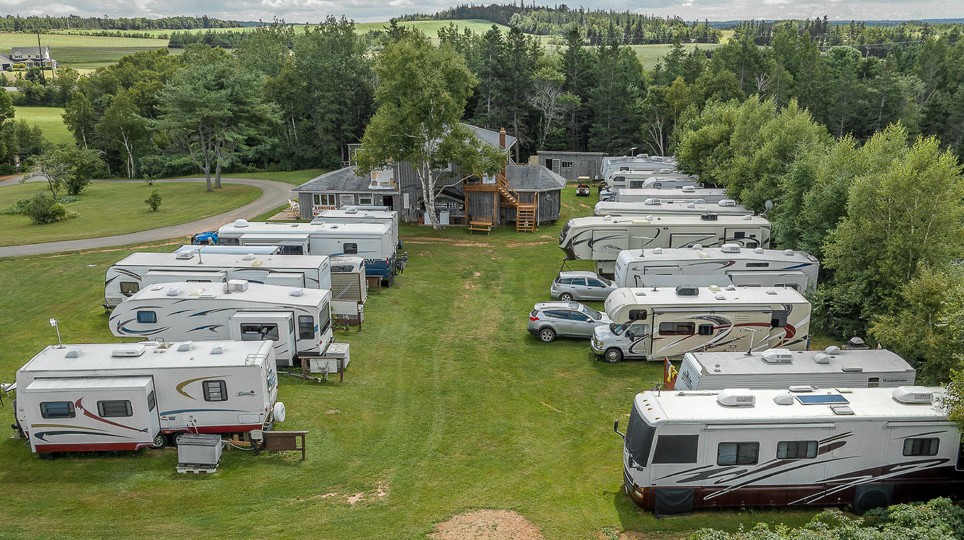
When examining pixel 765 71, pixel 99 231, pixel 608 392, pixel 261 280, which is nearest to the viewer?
pixel 608 392

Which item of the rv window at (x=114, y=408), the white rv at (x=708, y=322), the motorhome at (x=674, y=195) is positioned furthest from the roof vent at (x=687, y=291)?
the motorhome at (x=674, y=195)

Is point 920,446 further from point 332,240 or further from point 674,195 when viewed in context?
point 674,195

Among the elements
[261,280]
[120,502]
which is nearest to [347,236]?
[261,280]

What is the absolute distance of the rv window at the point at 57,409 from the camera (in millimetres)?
15359

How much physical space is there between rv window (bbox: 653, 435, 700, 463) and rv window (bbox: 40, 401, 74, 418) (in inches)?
509

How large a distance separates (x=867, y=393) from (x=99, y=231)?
42.1 m

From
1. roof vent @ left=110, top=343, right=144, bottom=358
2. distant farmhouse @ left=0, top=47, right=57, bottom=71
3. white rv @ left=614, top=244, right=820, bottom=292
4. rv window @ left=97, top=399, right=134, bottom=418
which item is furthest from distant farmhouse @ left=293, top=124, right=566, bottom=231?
distant farmhouse @ left=0, top=47, right=57, bottom=71

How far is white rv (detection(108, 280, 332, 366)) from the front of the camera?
2045 cm

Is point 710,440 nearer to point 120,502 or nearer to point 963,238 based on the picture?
point 120,502

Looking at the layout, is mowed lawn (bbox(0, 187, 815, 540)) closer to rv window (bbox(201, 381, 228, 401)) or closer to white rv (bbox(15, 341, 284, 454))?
white rv (bbox(15, 341, 284, 454))

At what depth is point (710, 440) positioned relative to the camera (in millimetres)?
13594

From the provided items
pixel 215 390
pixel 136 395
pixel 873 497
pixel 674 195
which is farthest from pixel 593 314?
pixel 674 195

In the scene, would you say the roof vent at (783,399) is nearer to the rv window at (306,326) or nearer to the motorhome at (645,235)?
the rv window at (306,326)

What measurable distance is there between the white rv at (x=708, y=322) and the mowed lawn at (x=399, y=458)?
3.55ft
